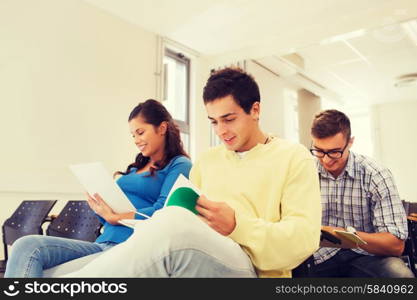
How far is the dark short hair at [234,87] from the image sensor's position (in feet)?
3.87

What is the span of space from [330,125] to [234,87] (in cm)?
72

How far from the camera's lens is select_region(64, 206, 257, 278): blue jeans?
2.74ft

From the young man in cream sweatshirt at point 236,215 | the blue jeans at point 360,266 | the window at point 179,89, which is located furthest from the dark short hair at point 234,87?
the window at point 179,89

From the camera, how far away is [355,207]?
1592 millimetres

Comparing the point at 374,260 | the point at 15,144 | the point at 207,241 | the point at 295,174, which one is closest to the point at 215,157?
the point at 295,174

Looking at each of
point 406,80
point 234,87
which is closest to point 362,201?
point 234,87

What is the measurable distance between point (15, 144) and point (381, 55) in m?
4.63

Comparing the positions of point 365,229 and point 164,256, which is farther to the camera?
point 365,229

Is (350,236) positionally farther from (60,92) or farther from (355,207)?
(60,92)

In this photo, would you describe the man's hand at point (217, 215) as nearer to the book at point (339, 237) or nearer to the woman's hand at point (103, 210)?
the book at point (339, 237)

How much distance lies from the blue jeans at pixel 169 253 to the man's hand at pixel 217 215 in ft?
0.11

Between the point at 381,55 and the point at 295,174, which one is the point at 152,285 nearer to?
the point at 295,174

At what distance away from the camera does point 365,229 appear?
62.6 inches

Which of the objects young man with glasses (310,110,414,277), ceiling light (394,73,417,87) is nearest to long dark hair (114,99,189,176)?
young man with glasses (310,110,414,277)
